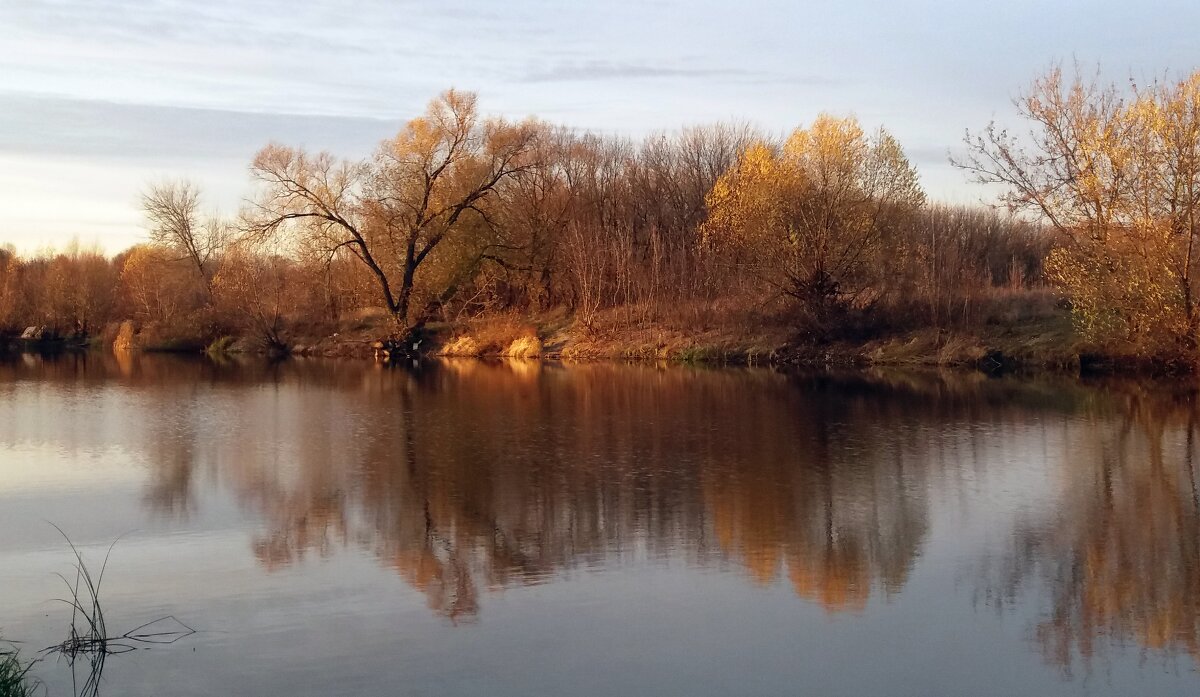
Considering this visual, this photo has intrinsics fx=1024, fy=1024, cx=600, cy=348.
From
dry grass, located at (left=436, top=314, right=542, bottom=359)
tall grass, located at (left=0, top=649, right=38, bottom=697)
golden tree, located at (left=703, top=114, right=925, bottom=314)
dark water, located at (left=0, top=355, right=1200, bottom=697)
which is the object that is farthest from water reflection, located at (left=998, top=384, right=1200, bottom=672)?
dry grass, located at (left=436, top=314, right=542, bottom=359)

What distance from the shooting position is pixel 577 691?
6340 mm

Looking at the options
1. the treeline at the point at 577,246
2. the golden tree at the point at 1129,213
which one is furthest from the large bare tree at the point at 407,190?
the golden tree at the point at 1129,213

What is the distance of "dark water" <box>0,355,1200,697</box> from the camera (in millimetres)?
6711

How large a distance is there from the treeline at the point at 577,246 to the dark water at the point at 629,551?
15042mm

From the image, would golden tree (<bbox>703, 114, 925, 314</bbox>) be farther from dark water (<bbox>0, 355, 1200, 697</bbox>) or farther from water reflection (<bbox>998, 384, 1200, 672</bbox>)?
water reflection (<bbox>998, 384, 1200, 672</bbox>)

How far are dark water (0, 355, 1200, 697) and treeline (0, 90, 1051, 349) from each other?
15042 millimetres

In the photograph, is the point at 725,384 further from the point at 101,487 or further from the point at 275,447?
the point at 101,487

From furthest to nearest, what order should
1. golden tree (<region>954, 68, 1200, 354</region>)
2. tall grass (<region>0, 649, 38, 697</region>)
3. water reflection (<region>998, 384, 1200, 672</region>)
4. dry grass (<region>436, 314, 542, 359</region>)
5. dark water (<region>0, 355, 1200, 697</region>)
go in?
dry grass (<region>436, 314, 542, 359</region>) < golden tree (<region>954, 68, 1200, 354</region>) < water reflection (<region>998, 384, 1200, 672</region>) < dark water (<region>0, 355, 1200, 697</region>) < tall grass (<region>0, 649, 38, 697</region>)

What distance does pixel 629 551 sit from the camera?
31.2ft

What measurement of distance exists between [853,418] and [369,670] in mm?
13804

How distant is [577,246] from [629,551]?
1267 inches

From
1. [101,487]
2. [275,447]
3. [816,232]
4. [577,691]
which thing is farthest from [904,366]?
[577,691]

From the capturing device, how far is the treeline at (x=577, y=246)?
33.6 m

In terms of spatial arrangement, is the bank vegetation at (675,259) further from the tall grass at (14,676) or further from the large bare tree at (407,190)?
the tall grass at (14,676)
